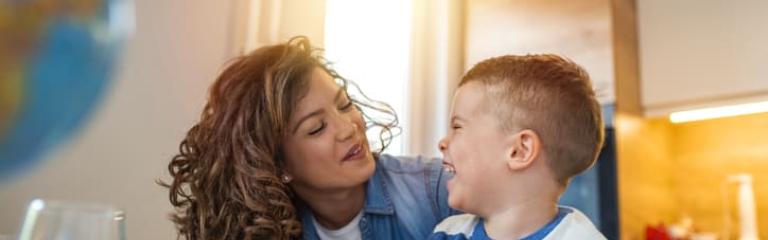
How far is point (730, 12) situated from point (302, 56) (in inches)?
51.3

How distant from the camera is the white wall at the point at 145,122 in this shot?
112 centimetres

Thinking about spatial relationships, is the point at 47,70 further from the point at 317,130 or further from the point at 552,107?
the point at 552,107

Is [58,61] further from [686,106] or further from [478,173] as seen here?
[686,106]

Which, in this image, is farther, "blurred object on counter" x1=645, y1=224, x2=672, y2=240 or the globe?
"blurred object on counter" x1=645, y1=224, x2=672, y2=240

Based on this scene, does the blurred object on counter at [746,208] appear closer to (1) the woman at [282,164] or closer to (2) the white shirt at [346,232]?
(1) the woman at [282,164]

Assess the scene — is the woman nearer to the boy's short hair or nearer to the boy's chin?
the boy's chin

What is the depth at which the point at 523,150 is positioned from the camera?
3.06 feet

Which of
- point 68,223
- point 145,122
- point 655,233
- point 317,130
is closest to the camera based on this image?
point 68,223

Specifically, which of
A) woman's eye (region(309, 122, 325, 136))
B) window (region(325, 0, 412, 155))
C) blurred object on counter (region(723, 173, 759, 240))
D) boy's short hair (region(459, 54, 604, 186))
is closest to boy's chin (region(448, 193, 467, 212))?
boy's short hair (region(459, 54, 604, 186))

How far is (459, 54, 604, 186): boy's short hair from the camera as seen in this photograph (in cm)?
94

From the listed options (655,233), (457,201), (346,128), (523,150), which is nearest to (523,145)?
(523,150)

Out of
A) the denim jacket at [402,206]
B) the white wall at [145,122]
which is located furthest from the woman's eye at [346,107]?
the white wall at [145,122]

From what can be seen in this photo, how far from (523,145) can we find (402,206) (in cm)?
30

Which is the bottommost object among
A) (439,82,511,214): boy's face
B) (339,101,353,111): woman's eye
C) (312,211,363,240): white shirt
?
(312,211,363,240): white shirt
